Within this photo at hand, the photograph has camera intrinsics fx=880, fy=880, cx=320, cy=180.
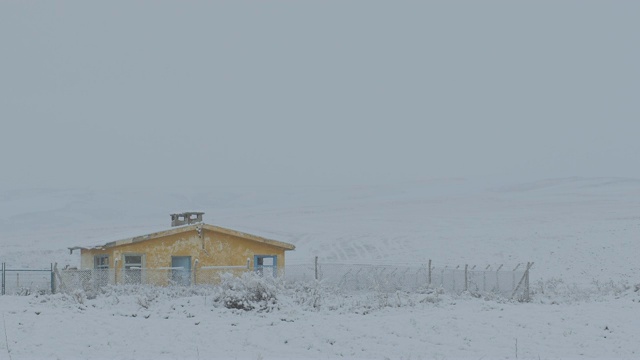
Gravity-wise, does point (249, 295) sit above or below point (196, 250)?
below

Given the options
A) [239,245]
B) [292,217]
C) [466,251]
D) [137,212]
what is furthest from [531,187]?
[239,245]

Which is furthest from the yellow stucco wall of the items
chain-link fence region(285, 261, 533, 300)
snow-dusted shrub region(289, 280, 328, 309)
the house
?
snow-dusted shrub region(289, 280, 328, 309)

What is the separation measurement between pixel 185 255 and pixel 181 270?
40.5 inches

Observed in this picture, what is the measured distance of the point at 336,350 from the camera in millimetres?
20656

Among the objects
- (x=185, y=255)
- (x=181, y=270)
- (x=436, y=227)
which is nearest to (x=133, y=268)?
(x=181, y=270)

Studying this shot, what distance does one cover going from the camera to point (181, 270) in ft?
118

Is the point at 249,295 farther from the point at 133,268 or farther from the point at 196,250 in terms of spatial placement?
the point at 196,250

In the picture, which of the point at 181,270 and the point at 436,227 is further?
the point at 436,227

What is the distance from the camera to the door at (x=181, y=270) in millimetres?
34812

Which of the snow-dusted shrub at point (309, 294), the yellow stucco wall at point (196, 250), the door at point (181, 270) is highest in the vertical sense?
the yellow stucco wall at point (196, 250)

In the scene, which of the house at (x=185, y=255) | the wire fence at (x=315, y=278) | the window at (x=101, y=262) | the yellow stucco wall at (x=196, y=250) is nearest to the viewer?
the wire fence at (x=315, y=278)

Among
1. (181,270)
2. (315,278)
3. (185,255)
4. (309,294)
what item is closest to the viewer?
(309,294)

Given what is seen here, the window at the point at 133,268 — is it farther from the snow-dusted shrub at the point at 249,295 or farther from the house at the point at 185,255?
the snow-dusted shrub at the point at 249,295

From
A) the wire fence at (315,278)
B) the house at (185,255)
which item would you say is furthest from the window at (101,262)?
the wire fence at (315,278)
